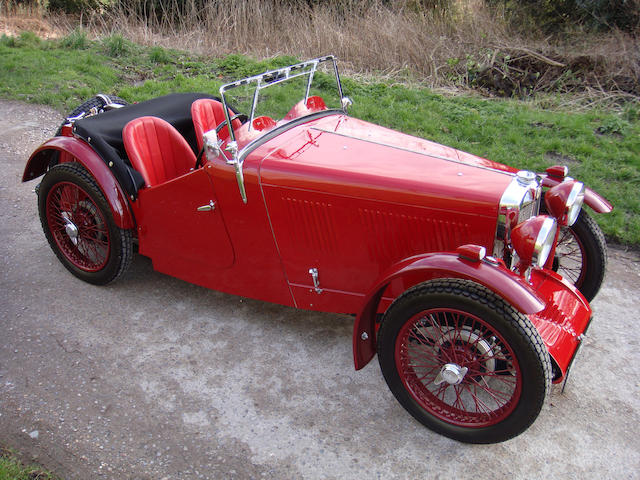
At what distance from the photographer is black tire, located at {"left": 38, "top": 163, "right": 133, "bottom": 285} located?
3502mm

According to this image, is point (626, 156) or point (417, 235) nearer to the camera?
point (417, 235)

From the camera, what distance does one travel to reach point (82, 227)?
372 cm

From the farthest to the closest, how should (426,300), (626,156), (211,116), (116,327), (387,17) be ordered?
(387,17) < (626,156) < (211,116) < (116,327) < (426,300)

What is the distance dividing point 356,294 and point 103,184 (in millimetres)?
1756

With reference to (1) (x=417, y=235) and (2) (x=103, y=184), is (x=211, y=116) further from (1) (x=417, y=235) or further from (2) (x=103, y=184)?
(1) (x=417, y=235)

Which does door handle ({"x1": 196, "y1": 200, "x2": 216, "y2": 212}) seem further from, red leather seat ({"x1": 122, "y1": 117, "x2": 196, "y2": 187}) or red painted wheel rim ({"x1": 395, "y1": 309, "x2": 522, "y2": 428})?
red painted wheel rim ({"x1": 395, "y1": 309, "x2": 522, "y2": 428})

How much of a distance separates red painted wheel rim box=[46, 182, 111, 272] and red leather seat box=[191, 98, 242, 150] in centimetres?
85

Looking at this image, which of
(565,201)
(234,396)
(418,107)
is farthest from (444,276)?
(418,107)

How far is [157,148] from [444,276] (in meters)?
2.12

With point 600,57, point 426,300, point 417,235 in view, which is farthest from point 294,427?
point 600,57

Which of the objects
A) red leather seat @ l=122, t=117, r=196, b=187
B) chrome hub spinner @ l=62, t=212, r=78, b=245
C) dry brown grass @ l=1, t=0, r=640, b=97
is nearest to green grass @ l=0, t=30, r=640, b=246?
dry brown grass @ l=1, t=0, r=640, b=97

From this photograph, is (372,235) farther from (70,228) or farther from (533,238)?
(70,228)

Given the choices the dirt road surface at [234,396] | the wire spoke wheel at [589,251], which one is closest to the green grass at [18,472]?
the dirt road surface at [234,396]

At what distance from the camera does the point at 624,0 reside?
739cm
